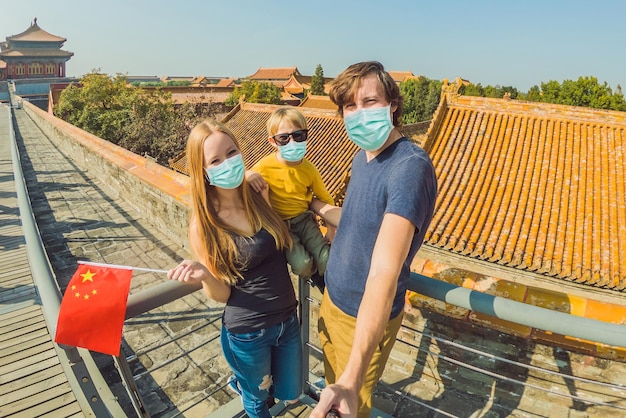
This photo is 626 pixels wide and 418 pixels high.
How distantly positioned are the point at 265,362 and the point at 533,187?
1068 centimetres

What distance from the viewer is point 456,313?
8.20 feet

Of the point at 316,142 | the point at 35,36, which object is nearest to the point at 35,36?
the point at 35,36

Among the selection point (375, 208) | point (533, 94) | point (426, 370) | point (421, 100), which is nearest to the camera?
point (375, 208)

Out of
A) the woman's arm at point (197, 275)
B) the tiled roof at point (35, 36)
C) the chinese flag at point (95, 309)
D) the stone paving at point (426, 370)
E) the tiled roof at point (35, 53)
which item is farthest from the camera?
the tiled roof at point (35, 36)

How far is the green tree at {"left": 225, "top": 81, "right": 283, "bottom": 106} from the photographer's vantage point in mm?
34006

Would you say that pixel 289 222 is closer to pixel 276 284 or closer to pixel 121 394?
pixel 276 284

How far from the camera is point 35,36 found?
179 feet

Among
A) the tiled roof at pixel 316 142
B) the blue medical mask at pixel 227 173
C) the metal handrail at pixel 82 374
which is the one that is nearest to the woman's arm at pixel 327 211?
the blue medical mask at pixel 227 173

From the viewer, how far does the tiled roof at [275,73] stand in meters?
72.1

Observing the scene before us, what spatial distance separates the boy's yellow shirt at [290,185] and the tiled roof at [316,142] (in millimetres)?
9252

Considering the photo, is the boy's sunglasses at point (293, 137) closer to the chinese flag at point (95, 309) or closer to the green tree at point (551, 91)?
the chinese flag at point (95, 309)

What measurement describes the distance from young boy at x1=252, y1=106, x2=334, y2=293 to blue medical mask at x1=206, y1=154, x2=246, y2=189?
339mm

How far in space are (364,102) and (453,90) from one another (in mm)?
12696

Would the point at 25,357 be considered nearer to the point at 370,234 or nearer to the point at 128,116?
Answer: the point at 370,234
